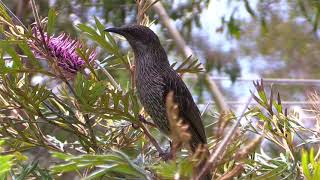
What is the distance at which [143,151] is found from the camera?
1146mm

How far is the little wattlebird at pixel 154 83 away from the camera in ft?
4.17

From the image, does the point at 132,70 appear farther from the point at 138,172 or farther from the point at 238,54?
the point at 238,54

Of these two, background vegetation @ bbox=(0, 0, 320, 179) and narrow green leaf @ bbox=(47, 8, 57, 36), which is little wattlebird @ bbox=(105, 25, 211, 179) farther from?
narrow green leaf @ bbox=(47, 8, 57, 36)

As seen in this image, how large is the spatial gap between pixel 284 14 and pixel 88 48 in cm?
282

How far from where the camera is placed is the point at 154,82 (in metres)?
1.35

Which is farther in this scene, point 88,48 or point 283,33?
point 283,33

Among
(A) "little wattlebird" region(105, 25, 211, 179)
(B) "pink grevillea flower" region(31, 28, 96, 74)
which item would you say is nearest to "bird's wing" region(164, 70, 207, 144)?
(A) "little wattlebird" region(105, 25, 211, 179)

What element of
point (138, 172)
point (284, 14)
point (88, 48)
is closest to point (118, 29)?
point (88, 48)

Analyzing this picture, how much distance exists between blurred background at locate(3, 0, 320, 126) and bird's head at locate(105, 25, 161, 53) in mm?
854

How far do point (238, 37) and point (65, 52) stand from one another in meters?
2.02

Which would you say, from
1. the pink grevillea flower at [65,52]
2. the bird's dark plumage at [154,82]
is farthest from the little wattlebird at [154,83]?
the pink grevillea flower at [65,52]

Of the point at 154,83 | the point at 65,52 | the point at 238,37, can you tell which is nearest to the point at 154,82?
the point at 154,83

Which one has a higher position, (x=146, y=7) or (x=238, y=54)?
(x=146, y=7)

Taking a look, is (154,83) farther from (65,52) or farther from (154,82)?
(65,52)
